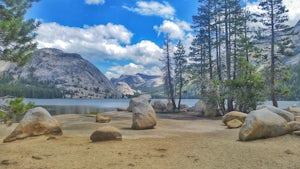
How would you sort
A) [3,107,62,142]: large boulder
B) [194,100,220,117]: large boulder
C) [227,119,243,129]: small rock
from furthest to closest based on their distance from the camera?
1. [194,100,220,117]: large boulder
2. [227,119,243,129]: small rock
3. [3,107,62,142]: large boulder

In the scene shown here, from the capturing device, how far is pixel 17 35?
13.2 m

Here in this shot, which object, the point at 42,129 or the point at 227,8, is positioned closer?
the point at 42,129


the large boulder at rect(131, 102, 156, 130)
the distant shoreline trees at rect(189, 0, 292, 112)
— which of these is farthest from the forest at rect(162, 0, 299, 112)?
the large boulder at rect(131, 102, 156, 130)

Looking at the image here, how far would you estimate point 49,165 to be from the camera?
10109 millimetres

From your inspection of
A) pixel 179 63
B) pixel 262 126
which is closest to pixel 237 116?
pixel 262 126

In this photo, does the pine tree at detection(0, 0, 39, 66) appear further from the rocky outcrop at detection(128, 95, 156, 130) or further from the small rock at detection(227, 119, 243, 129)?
the small rock at detection(227, 119, 243, 129)

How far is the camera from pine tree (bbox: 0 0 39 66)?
12.6 meters

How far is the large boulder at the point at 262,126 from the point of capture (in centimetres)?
1348

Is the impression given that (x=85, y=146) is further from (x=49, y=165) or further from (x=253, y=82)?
(x=253, y=82)

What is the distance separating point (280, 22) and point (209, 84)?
467 inches

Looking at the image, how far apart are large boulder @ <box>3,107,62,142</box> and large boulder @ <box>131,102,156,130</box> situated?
572 centimetres

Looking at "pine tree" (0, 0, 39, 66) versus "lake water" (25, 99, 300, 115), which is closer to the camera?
"pine tree" (0, 0, 39, 66)

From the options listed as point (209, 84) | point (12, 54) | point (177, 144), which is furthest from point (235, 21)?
point (12, 54)

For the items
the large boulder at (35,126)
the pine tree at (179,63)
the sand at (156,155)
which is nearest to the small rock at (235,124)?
the sand at (156,155)
